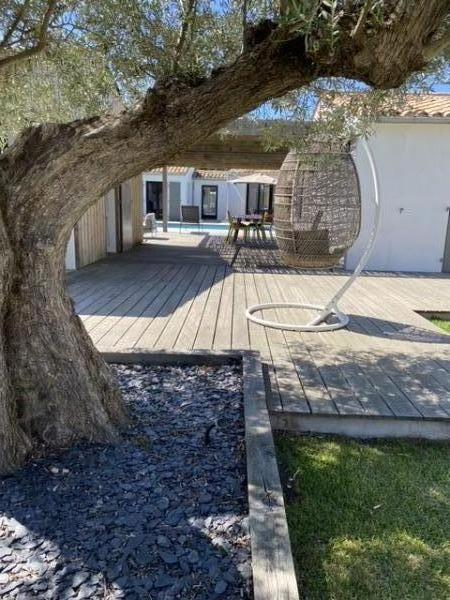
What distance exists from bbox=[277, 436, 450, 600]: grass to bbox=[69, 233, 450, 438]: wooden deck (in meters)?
0.20

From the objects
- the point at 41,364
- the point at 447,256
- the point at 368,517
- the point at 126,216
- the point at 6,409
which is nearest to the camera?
the point at 6,409

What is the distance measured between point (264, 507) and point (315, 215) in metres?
3.87

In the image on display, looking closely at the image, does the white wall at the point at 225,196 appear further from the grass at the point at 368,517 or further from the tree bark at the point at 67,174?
the tree bark at the point at 67,174

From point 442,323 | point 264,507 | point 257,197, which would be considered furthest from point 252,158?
point 257,197

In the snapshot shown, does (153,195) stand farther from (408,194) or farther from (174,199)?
(408,194)

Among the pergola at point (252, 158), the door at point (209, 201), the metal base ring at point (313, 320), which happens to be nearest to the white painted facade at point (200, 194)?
the door at point (209, 201)

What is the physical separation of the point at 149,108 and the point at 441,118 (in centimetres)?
785

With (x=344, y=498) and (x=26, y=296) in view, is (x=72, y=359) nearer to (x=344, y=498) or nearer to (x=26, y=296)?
(x=26, y=296)

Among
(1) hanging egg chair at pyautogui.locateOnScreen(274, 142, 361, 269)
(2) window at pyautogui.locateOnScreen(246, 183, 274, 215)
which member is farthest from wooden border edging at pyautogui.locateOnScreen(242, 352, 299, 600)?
(2) window at pyautogui.locateOnScreen(246, 183, 274, 215)

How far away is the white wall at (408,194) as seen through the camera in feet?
27.7

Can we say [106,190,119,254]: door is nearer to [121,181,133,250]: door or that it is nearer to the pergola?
[121,181,133,250]: door

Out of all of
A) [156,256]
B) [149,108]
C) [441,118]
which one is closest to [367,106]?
[149,108]

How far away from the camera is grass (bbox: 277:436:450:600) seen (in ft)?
5.90

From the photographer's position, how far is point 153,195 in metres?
22.9
